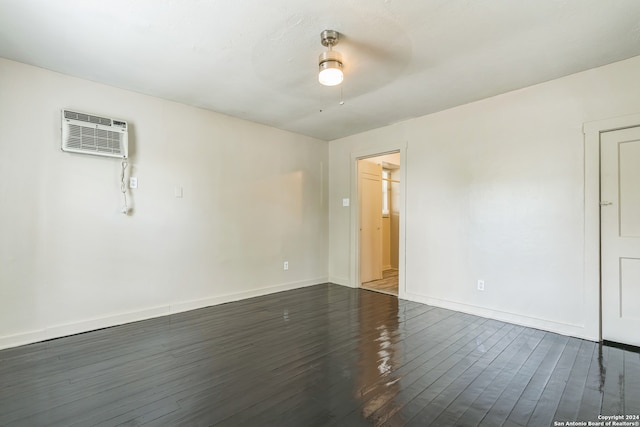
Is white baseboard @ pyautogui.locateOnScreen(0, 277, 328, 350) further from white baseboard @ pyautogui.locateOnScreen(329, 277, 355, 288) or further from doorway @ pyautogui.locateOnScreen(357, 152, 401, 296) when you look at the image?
doorway @ pyautogui.locateOnScreen(357, 152, 401, 296)

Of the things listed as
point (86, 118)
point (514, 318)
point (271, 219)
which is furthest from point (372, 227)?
point (86, 118)

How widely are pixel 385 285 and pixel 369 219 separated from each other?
1.19 m

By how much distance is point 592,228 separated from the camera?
291cm

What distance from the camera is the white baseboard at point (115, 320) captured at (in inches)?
109

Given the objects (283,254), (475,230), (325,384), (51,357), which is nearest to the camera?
(325,384)

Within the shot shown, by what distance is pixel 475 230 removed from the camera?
3.71 metres

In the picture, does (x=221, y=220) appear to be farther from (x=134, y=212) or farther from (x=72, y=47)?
(x=72, y=47)

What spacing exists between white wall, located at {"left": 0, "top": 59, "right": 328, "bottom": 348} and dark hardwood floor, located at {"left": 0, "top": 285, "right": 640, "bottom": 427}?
44cm

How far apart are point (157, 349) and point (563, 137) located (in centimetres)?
440

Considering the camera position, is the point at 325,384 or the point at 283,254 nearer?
the point at 325,384

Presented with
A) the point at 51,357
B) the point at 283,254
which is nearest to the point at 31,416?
the point at 51,357

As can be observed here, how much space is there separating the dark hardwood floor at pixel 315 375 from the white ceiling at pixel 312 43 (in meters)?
2.58

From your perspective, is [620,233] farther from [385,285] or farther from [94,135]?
[94,135]

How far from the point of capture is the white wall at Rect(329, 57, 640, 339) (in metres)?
2.97
